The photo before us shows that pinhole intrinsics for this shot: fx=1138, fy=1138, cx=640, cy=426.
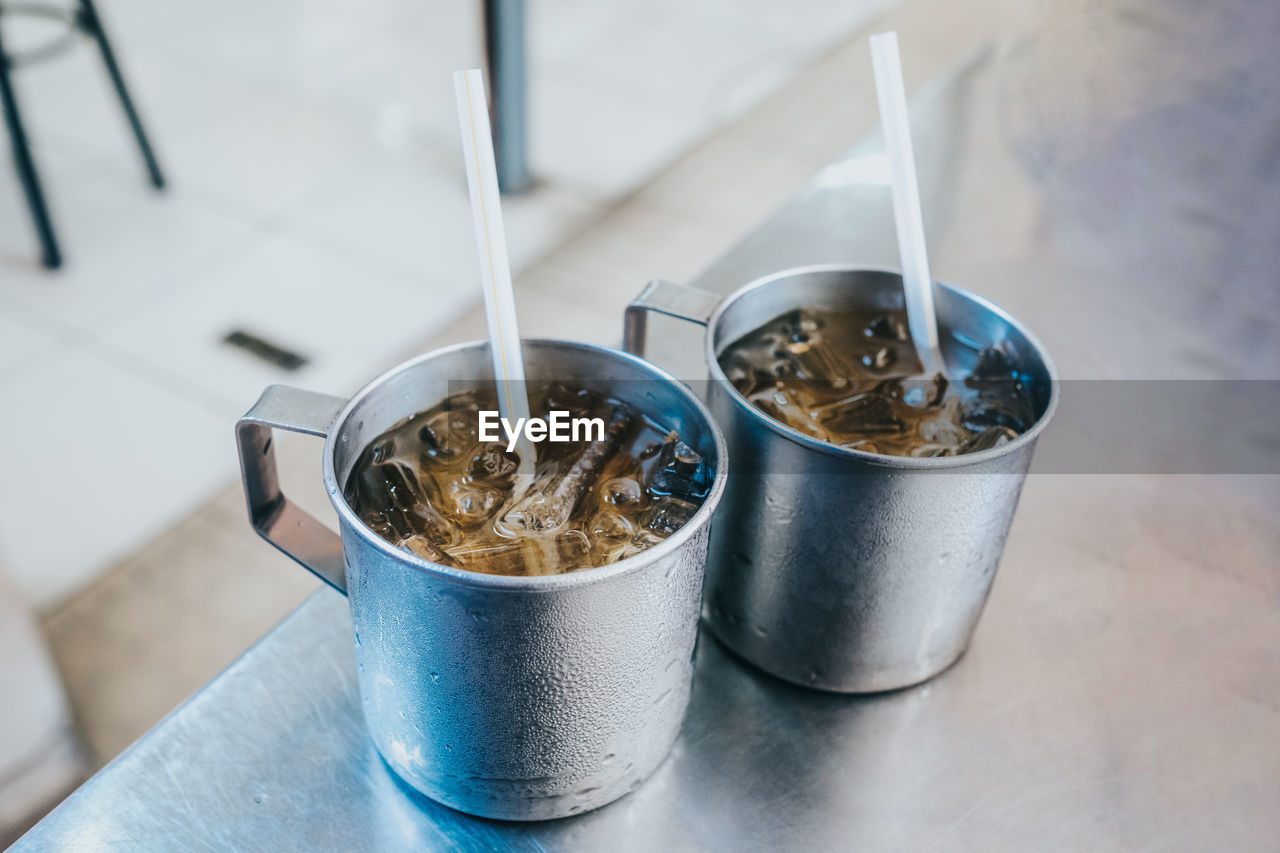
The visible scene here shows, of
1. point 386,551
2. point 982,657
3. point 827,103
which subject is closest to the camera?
point 386,551

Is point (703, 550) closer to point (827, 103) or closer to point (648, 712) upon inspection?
point (648, 712)

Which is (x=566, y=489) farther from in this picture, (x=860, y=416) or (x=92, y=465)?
(x=92, y=465)

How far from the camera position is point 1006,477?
56 centimetres

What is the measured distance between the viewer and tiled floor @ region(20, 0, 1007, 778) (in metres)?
1.69

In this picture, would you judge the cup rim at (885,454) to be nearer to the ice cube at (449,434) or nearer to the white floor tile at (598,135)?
the ice cube at (449,434)

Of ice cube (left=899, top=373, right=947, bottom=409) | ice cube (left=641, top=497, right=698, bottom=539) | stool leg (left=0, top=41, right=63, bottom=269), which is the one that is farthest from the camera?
stool leg (left=0, top=41, right=63, bottom=269)

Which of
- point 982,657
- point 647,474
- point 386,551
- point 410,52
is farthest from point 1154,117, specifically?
point 410,52

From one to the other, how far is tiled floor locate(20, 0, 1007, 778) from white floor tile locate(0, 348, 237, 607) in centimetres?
3

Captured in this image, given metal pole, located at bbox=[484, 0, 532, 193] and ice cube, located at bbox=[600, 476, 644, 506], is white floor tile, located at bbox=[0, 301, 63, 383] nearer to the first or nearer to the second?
metal pole, located at bbox=[484, 0, 532, 193]

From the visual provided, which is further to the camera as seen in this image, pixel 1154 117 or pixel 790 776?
pixel 1154 117

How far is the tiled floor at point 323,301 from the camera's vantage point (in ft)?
5.53

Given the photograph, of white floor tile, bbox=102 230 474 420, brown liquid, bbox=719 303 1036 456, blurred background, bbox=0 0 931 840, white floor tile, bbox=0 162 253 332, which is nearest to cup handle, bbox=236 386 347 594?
brown liquid, bbox=719 303 1036 456

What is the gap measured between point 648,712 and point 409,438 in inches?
7.4

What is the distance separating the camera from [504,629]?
470 mm
